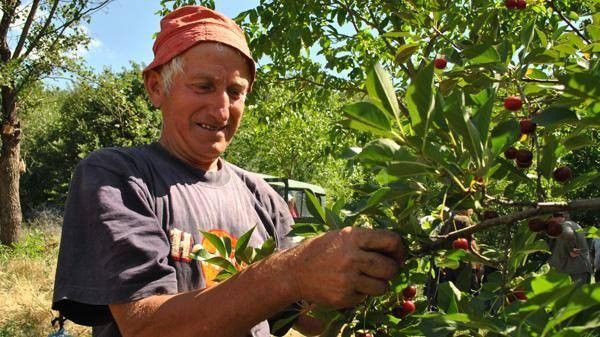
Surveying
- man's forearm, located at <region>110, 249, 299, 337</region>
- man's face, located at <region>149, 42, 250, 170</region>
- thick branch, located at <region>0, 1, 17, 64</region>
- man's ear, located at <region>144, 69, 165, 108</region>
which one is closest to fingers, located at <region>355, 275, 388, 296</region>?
man's forearm, located at <region>110, 249, 299, 337</region>

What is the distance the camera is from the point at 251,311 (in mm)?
1138

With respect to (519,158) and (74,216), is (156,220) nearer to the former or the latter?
(74,216)

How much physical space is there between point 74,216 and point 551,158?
3.62ft

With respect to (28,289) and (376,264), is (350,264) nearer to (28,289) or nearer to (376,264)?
(376,264)

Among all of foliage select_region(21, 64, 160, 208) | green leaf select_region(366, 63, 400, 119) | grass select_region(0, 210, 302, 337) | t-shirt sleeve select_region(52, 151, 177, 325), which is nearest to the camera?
green leaf select_region(366, 63, 400, 119)

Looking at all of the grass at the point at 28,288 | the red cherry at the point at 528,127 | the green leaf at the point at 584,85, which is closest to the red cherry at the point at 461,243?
the red cherry at the point at 528,127

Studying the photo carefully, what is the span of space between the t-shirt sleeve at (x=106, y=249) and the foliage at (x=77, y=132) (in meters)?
15.8

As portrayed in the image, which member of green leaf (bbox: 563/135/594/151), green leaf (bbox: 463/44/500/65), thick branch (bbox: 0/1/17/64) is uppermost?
thick branch (bbox: 0/1/17/64)

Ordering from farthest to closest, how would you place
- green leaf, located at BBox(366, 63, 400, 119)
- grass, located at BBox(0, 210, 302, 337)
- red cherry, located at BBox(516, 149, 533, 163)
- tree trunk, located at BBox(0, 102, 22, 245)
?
tree trunk, located at BBox(0, 102, 22, 245)
grass, located at BBox(0, 210, 302, 337)
red cherry, located at BBox(516, 149, 533, 163)
green leaf, located at BBox(366, 63, 400, 119)

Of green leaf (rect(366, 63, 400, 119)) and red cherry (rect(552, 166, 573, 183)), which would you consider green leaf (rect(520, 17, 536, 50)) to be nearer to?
red cherry (rect(552, 166, 573, 183))

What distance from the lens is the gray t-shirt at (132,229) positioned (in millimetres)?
1323

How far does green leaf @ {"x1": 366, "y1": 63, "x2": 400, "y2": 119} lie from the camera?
89cm

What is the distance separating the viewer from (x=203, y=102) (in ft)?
5.63

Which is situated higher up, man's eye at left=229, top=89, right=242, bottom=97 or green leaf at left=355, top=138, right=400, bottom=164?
man's eye at left=229, top=89, right=242, bottom=97
